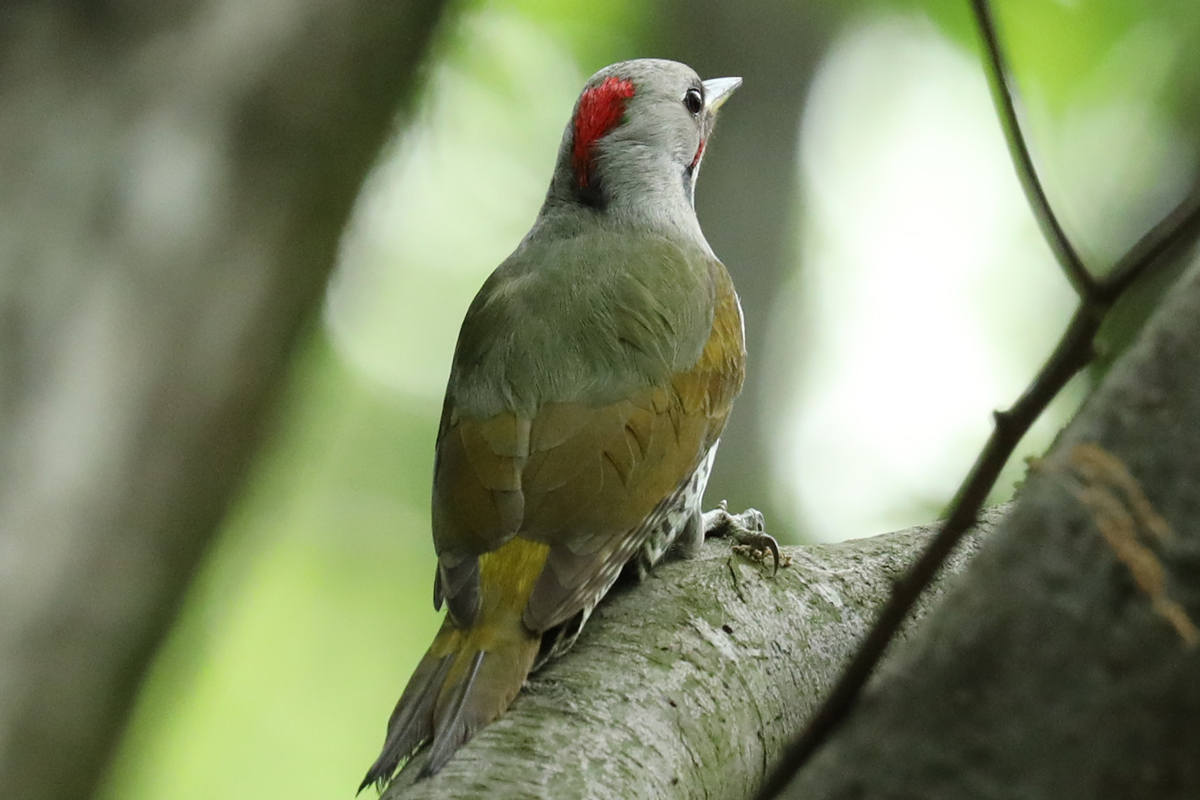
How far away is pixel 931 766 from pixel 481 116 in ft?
22.8

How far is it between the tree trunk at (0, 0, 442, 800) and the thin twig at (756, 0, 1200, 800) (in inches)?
89.7

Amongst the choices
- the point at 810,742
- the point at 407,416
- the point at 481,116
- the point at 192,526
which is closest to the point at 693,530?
the point at 192,526

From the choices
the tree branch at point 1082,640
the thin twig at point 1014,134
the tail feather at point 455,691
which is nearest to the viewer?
the tree branch at point 1082,640

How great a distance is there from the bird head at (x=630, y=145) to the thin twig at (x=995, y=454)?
9.91ft

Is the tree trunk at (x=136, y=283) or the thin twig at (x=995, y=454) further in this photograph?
the tree trunk at (x=136, y=283)

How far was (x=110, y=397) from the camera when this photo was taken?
276cm

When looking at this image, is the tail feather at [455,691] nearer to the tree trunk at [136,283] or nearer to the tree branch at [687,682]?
the tree branch at [687,682]

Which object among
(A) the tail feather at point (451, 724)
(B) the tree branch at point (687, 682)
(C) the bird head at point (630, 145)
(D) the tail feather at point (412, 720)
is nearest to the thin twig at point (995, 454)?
(B) the tree branch at point (687, 682)

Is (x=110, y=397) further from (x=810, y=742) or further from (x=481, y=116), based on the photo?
(x=481, y=116)

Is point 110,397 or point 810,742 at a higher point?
point 810,742

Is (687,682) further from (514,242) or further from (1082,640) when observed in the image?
(514,242)

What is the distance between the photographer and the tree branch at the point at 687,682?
1924mm

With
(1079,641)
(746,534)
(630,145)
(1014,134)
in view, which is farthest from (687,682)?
(630,145)

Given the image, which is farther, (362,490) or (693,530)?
(362,490)
